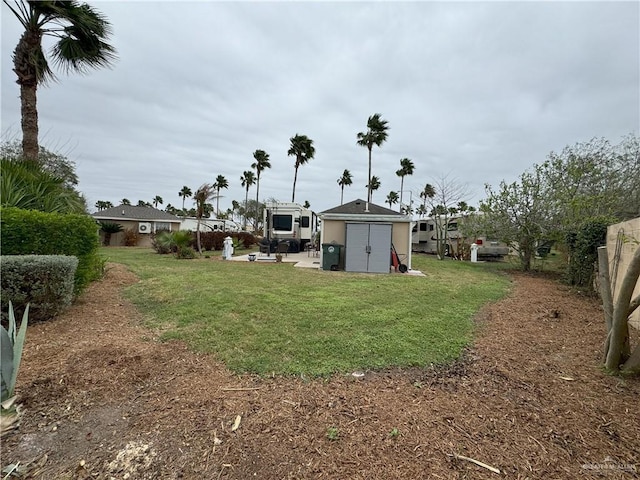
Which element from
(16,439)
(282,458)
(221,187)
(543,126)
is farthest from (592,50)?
(221,187)

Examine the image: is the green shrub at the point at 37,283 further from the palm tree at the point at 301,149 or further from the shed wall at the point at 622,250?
the palm tree at the point at 301,149

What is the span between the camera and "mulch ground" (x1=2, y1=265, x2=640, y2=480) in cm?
172

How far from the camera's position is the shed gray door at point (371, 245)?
10727mm

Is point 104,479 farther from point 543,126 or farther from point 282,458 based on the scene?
point 543,126

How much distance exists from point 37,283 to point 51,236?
1196 millimetres

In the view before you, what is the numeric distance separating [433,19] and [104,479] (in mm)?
9235

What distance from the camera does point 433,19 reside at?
6586mm

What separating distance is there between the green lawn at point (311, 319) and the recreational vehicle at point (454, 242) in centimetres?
1003

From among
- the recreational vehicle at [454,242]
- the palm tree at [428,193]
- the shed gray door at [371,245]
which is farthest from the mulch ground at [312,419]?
the palm tree at [428,193]

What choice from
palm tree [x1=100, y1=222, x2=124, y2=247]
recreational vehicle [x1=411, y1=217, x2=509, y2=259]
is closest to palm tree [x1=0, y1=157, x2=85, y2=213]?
recreational vehicle [x1=411, y1=217, x2=509, y2=259]

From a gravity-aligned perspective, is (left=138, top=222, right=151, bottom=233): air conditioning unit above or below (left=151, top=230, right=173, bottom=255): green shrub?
above

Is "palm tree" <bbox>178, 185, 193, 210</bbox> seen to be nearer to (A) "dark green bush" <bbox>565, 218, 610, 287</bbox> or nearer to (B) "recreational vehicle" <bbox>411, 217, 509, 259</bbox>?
(B) "recreational vehicle" <bbox>411, 217, 509, 259</bbox>

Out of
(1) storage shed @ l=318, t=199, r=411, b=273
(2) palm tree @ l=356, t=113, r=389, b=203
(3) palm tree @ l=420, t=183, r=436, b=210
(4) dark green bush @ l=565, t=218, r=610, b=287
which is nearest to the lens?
(4) dark green bush @ l=565, t=218, r=610, b=287

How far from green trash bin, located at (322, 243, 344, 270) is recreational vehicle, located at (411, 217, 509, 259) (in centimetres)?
782
